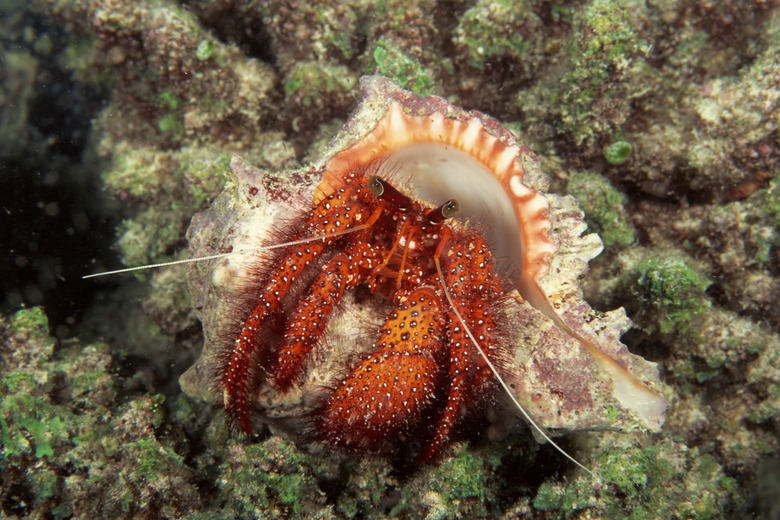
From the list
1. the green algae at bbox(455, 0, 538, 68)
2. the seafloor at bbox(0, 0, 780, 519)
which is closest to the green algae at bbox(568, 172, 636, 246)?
the seafloor at bbox(0, 0, 780, 519)

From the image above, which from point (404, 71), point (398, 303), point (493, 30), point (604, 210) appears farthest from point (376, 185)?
point (493, 30)

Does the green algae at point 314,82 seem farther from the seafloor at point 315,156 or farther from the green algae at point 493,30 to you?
the green algae at point 493,30

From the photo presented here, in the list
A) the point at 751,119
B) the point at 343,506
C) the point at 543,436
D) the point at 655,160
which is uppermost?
the point at 751,119

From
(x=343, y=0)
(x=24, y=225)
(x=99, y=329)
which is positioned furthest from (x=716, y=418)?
(x=24, y=225)

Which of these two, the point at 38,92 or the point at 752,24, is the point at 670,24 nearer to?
the point at 752,24

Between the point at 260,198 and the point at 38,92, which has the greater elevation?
the point at 260,198
